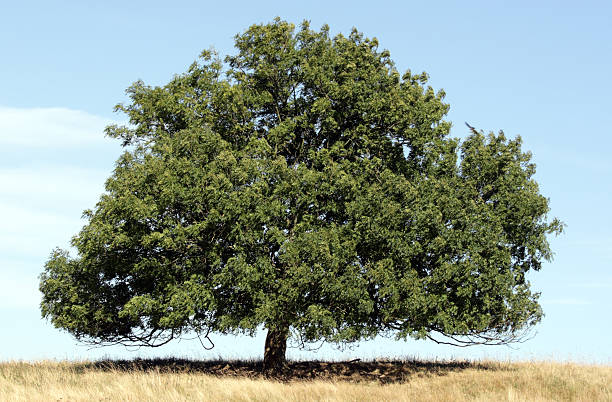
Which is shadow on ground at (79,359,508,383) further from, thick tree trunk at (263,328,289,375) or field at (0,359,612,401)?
thick tree trunk at (263,328,289,375)

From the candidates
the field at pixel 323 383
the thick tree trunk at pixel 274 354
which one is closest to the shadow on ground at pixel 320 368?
the field at pixel 323 383

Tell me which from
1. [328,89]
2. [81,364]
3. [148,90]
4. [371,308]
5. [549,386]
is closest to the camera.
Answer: [371,308]

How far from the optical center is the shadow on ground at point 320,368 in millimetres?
30836

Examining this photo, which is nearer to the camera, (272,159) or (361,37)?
(272,159)

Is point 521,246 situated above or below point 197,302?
above

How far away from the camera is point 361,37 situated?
31.7m

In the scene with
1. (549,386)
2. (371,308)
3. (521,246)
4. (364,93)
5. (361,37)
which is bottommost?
Result: (549,386)

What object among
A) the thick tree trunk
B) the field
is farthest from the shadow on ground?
the thick tree trunk

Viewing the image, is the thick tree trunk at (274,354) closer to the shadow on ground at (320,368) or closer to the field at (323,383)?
the shadow on ground at (320,368)

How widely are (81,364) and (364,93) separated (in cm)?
2185

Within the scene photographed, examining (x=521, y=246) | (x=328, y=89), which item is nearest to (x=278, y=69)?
(x=328, y=89)

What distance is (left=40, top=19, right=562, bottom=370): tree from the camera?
25.7 metres

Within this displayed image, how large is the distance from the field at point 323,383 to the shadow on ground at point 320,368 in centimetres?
6

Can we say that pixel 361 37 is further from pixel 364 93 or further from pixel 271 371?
pixel 271 371
